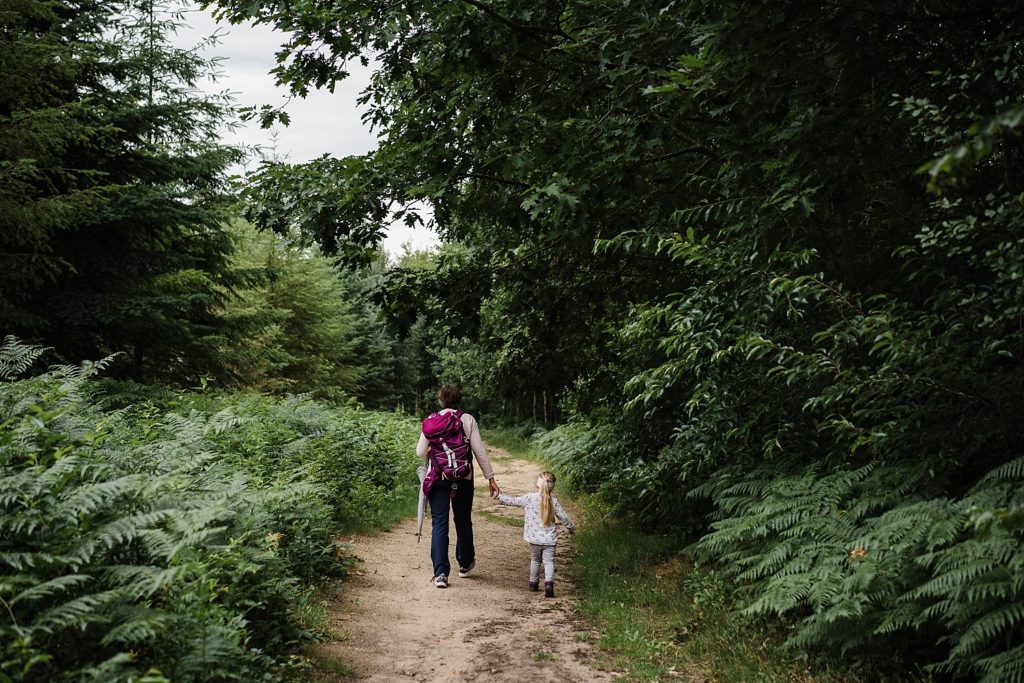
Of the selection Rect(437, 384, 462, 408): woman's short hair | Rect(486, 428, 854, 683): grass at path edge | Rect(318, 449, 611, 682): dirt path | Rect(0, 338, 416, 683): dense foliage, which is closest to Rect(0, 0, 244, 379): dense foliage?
Rect(0, 338, 416, 683): dense foliage

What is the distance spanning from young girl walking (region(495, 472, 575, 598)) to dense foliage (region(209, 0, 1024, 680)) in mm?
1322

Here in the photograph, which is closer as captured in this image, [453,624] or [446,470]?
[453,624]

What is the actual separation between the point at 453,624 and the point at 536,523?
5.28 feet

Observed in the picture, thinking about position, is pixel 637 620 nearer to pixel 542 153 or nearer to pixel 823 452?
pixel 823 452

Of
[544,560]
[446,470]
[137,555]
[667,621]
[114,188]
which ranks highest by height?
[114,188]

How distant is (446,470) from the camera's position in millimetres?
7684

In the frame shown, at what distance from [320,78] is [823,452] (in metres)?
5.66

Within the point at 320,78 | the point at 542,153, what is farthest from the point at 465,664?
the point at 320,78

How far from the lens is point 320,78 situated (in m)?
5.75

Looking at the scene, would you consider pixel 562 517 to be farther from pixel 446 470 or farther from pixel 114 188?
pixel 114 188

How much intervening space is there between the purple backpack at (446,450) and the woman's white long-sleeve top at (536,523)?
0.59 metres

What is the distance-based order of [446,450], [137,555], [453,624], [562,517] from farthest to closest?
[562,517]
[446,450]
[453,624]
[137,555]

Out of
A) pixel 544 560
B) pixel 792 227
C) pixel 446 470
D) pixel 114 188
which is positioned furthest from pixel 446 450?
pixel 114 188

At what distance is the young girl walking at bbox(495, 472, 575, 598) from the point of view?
25.0ft
